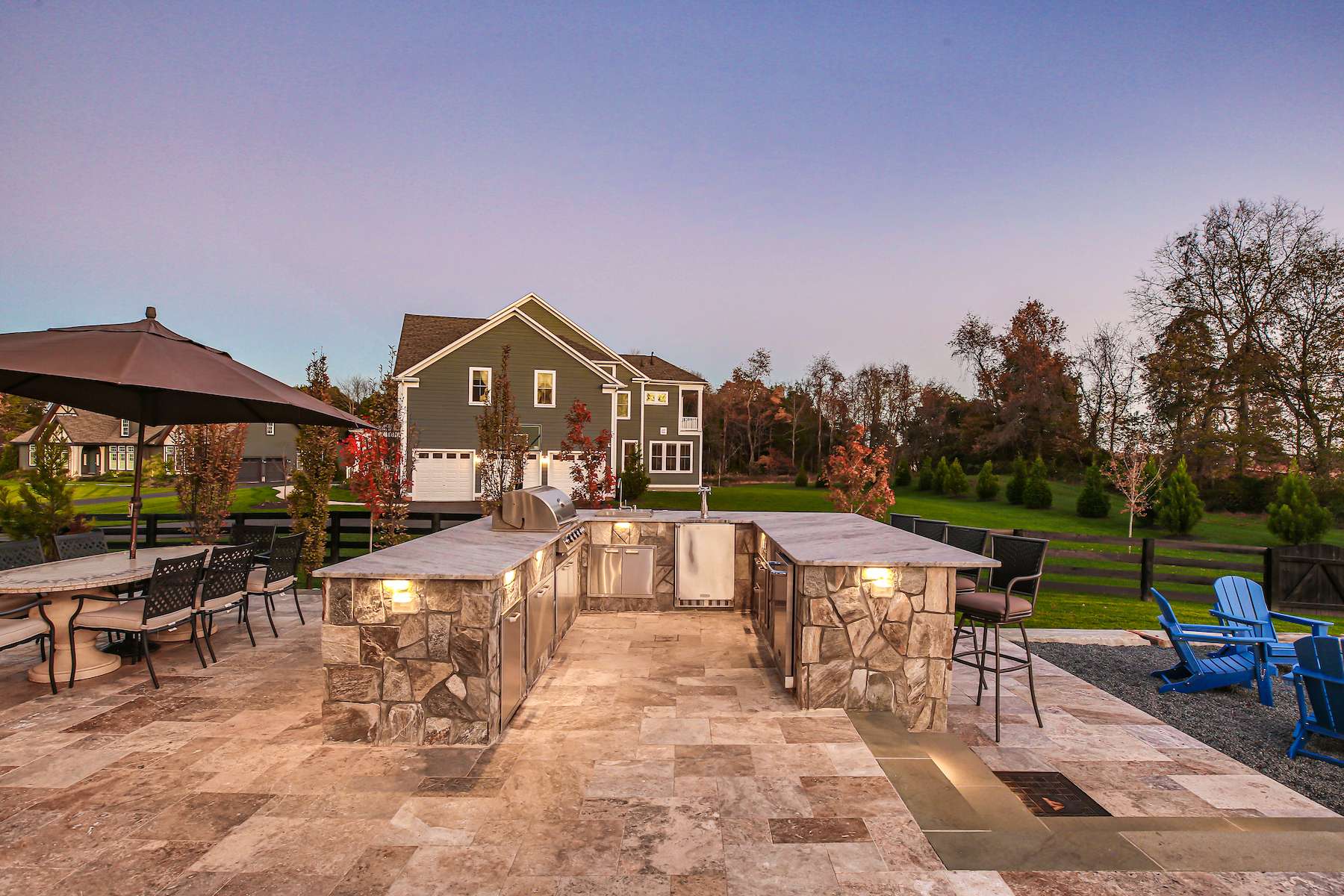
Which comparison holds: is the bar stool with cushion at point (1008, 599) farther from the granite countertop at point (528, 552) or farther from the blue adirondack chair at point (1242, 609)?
the blue adirondack chair at point (1242, 609)

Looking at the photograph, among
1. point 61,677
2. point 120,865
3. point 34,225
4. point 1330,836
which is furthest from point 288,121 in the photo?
point 1330,836

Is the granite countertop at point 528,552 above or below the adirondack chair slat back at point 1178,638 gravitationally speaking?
above

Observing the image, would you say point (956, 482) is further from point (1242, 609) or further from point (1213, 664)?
point (1213, 664)

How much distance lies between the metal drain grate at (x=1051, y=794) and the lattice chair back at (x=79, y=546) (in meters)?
7.41

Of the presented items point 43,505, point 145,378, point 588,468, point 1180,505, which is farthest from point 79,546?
point 1180,505

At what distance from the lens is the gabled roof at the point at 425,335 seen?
69.6 ft

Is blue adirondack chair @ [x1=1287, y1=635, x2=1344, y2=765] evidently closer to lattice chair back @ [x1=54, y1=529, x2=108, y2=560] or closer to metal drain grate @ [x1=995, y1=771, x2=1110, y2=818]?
metal drain grate @ [x1=995, y1=771, x2=1110, y2=818]

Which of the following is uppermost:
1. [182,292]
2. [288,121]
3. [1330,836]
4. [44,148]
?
[288,121]

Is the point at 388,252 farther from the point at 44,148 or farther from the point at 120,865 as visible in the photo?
the point at 120,865

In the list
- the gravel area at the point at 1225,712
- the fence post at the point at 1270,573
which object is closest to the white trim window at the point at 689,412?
the fence post at the point at 1270,573

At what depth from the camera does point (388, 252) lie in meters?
15.3

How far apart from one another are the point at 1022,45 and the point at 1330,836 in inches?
421

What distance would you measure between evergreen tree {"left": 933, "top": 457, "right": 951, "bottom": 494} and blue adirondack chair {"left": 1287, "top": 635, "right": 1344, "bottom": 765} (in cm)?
2399

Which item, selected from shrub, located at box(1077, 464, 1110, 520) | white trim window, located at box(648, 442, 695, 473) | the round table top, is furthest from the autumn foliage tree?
shrub, located at box(1077, 464, 1110, 520)
